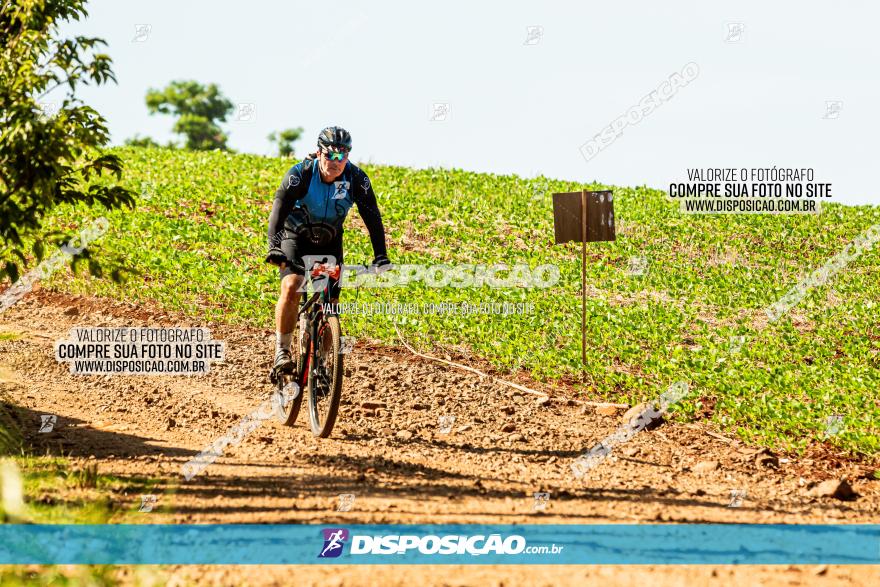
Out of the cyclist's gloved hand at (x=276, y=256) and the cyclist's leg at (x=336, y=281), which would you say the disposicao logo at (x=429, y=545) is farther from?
the cyclist's gloved hand at (x=276, y=256)

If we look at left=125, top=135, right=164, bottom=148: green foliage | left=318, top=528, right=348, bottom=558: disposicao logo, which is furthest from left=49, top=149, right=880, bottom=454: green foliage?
left=125, top=135, right=164, bottom=148: green foliage

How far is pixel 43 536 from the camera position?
5.64 metres

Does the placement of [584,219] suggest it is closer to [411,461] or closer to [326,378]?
[326,378]

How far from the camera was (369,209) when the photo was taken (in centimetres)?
891

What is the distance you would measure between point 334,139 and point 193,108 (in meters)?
50.0

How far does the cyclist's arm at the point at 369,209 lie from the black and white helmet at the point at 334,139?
0.47 m

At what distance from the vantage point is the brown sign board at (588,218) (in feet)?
42.0

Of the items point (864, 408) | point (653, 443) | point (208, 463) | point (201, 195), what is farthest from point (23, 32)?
point (201, 195)

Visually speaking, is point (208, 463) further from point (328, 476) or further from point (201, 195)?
point (201, 195)

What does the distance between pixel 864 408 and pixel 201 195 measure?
18.6 metres

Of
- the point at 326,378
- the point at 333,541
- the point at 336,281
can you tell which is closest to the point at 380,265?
the point at 336,281

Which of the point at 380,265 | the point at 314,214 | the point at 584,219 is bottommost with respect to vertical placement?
the point at 380,265

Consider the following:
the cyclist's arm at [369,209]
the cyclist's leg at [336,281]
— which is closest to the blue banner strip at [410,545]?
the cyclist's leg at [336,281]

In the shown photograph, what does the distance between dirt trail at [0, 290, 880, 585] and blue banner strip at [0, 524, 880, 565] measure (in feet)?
0.63
